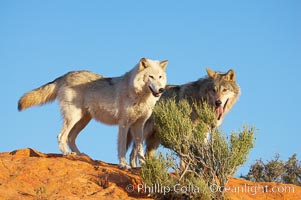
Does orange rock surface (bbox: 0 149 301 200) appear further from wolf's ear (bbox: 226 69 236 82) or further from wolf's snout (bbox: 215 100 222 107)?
wolf's ear (bbox: 226 69 236 82)

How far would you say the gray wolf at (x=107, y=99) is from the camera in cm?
1113

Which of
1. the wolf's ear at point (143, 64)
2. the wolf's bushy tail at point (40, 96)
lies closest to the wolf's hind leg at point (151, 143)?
the wolf's ear at point (143, 64)

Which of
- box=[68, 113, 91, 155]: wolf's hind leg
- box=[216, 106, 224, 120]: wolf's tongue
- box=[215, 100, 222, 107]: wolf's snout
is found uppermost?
box=[215, 100, 222, 107]: wolf's snout

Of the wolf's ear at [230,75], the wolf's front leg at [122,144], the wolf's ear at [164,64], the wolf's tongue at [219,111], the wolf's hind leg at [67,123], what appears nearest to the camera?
the wolf's front leg at [122,144]

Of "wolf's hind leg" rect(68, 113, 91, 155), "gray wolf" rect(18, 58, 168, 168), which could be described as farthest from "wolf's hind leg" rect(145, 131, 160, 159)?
"wolf's hind leg" rect(68, 113, 91, 155)

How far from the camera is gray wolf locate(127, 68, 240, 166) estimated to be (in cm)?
1173

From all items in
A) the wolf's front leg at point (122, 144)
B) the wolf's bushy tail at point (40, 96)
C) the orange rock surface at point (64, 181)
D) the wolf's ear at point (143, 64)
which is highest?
the wolf's ear at point (143, 64)

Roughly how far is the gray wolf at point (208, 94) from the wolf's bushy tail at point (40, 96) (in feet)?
7.29

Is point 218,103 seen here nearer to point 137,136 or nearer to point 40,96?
point 137,136

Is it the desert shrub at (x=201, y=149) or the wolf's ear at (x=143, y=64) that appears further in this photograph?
the wolf's ear at (x=143, y=64)

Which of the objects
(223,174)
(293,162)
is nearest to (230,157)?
(223,174)

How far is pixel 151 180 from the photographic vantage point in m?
9.23

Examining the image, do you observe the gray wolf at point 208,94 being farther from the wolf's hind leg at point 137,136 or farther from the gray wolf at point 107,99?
the gray wolf at point 107,99

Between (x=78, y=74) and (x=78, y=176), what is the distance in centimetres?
378
